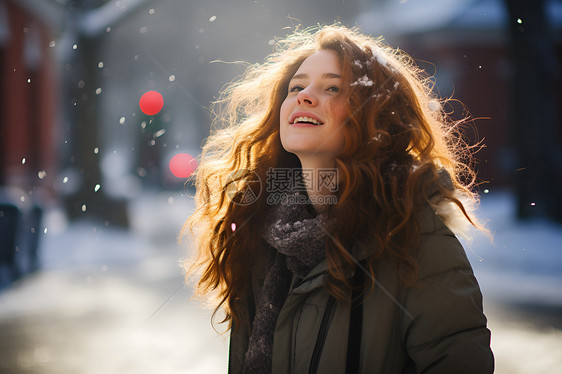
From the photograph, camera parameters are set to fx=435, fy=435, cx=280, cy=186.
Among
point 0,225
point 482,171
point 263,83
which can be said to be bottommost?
point 263,83

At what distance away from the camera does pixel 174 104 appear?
22.4 meters

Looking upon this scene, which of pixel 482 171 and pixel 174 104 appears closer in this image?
pixel 482 171

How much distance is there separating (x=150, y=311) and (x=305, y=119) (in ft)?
11.7

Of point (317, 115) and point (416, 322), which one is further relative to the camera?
point (317, 115)

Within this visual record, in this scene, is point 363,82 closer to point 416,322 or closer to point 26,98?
point 416,322

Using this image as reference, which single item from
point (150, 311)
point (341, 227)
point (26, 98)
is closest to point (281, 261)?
point (341, 227)

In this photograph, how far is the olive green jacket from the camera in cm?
128

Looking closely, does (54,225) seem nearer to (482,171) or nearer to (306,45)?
(306,45)

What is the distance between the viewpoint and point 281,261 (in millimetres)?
1719

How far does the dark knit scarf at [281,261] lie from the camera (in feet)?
5.07

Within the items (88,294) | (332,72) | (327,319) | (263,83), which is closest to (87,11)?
(88,294)

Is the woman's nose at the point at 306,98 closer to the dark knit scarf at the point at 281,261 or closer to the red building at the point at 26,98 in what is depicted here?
the dark knit scarf at the point at 281,261

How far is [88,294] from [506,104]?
12.7 m

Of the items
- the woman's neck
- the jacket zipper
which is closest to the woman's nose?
the woman's neck
